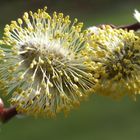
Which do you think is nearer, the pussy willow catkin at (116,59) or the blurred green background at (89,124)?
the pussy willow catkin at (116,59)

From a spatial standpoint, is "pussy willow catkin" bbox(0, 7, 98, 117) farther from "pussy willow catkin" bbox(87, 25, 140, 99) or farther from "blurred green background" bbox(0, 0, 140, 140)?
"blurred green background" bbox(0, 0, 140, 140)

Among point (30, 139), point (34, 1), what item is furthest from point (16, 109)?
point (34, 1)

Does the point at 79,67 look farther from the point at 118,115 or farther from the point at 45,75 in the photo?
the point at 118,115

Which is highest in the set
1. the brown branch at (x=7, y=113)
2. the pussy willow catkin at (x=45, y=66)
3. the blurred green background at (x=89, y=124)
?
the pussy willow catkin at (x=45, y=66)

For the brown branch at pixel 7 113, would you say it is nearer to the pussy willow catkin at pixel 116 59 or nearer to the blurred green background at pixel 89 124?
the pussy willow catkin at pixel 116 59

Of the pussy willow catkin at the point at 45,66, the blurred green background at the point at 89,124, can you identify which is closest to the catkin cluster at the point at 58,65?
the pussy willow catkin at the point at 45,66

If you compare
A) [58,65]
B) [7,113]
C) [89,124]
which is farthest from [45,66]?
[89,124]

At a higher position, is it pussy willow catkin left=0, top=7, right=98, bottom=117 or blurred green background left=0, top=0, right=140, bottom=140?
pussy willow catkin left=0, top=7, right=98, bottom=117

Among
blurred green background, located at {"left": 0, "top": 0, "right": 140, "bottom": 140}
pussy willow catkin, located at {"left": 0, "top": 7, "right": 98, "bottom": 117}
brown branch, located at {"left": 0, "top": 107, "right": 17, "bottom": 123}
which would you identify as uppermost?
pussy willow catkin, located at {"left": 0, "top": 7, "right": 98, "bottom": 117}

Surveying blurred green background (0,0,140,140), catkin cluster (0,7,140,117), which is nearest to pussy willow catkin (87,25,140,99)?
catkin cluster (0,7,140,117)

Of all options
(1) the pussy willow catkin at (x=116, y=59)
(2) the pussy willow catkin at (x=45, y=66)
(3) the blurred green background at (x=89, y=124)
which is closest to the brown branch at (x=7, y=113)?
(2) the pussy willow catkin at (x=45, y=66)

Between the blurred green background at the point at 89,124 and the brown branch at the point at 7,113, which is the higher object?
the brown branch at the point at 7,113
